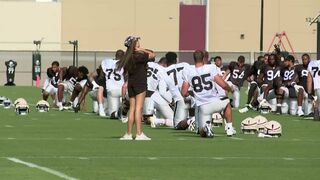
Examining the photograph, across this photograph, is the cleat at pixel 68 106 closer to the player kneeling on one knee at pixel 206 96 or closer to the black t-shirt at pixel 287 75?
the black t-shirt at pixel 287 75

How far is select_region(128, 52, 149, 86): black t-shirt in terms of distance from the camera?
21062mm

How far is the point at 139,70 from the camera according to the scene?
835 inches

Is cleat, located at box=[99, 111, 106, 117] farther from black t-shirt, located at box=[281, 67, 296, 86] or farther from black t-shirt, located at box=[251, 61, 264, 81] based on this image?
black t-shirt, located at box=[251, 61, 264, 81]

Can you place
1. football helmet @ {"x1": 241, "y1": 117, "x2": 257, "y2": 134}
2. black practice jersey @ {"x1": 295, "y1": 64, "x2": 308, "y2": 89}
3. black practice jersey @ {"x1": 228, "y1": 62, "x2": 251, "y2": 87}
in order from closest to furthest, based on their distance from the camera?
1. football helmet @ {"x1": 241, "y1": 117, "x2": 257, "y2": 134}
2. black practice jersey @ {"x1": 295, "y1": 64, "x2": 308, "y2": 89}
3. black practice jersey @ {"x1": 228, "y1": 62, "x2": 251, "y2": 87}

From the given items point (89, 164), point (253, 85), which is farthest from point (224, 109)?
point (253, 85)

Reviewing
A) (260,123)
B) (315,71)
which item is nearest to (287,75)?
(315,71)

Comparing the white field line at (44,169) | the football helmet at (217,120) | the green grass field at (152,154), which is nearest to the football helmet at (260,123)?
the green grass field at (152,154)

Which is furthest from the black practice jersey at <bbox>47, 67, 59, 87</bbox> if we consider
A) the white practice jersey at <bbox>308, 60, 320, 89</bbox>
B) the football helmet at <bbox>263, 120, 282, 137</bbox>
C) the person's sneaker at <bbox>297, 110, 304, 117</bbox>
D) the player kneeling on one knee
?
the football helmet at <bbox>263, 120, 282, 137</bbox>

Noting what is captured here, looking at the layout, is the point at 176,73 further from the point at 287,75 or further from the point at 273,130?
the point at 287,75

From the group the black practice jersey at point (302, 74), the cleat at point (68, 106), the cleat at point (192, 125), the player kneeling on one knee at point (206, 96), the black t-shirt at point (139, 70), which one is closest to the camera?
the black t-shirt at point (139, 70)

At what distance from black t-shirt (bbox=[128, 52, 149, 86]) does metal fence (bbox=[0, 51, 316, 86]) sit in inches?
1793

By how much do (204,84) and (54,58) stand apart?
45.9 metres

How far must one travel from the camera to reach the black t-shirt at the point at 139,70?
21.1 m

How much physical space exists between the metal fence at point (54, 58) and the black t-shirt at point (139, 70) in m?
45.5
